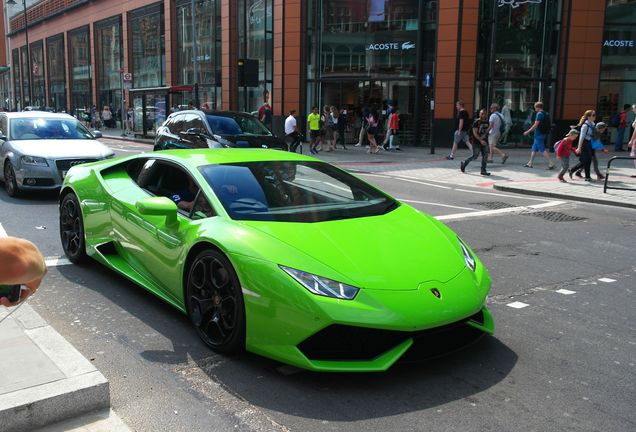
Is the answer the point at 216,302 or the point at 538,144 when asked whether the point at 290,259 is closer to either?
the point at 216,302

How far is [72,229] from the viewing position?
249 inches

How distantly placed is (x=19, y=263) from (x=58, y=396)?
1.51m

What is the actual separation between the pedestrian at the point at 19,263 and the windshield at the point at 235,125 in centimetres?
1206

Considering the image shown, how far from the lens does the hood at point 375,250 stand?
3.73 metres

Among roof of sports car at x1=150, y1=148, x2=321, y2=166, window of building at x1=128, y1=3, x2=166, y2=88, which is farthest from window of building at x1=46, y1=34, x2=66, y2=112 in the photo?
roof of sports car at x1=150, y1=148, x2=321, y2=166

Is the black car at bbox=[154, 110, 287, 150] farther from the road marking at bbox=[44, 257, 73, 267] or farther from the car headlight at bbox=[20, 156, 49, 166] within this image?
the road marking at bbox=[44, 257, 73, 267]

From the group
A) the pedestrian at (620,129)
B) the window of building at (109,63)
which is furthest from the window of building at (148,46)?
the pedestrian at (620,129)

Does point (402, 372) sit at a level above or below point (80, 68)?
below

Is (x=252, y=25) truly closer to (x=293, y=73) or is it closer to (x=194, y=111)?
(x=293, y=73)

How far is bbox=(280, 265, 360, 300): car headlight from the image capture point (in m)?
3.55

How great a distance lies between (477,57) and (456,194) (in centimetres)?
1353

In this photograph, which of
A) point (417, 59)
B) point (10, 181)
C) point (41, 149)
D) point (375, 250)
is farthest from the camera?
point (417, 59)

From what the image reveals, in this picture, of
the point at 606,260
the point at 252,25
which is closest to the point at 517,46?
the point at 252,25

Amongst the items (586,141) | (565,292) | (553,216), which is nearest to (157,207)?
(565,292)
